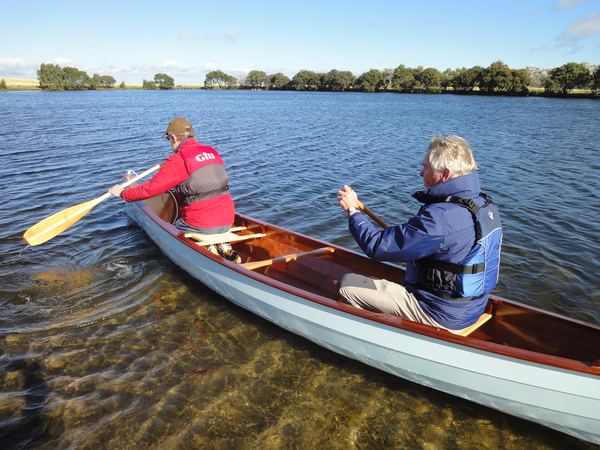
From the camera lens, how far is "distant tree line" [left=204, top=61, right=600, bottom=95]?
75312 millimetres

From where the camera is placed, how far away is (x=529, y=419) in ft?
12.7

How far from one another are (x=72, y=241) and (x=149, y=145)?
12.5 metres

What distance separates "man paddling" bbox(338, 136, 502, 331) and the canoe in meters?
0.32

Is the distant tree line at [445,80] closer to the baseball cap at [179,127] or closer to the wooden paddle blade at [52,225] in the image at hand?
the baseball cap at [179,127]

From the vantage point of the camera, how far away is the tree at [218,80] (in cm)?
17375

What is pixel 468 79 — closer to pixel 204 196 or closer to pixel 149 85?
pixel 204 196

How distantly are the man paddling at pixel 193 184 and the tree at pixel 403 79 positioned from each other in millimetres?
109447

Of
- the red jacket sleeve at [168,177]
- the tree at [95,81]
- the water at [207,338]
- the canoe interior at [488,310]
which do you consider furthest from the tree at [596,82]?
the tree at [95,81]

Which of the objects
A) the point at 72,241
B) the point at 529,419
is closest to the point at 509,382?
the point at 529,419

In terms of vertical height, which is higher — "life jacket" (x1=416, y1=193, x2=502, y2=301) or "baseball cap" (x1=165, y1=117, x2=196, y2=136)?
"baseball cap" (x1=165, y1=117, x2=196, y2=136)

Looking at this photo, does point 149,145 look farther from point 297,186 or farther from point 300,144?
point 297,186

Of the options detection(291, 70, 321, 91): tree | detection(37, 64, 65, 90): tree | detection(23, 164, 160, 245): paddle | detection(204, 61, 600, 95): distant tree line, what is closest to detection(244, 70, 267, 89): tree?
detection(204, 61, 600, 95): distant tree line

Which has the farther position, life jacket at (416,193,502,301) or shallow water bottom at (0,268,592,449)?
shallow water bottom at (0,268,592,449)

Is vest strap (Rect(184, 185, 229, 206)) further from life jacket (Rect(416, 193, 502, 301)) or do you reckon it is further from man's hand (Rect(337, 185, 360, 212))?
life jacket (Rect(416, 193, 502, 301))
